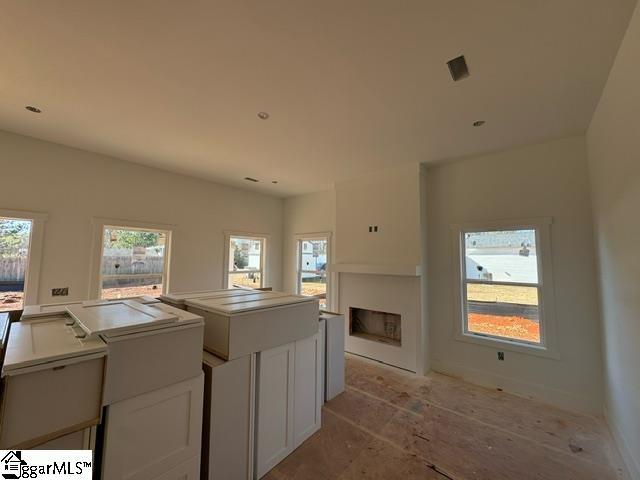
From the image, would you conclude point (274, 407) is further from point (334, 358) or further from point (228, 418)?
point (334, 358)

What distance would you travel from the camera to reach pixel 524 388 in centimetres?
315

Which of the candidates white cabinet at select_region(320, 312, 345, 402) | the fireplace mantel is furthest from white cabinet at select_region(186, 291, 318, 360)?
the fireplace mantel

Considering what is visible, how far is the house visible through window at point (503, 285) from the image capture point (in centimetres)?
323

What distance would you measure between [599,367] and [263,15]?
4.53m

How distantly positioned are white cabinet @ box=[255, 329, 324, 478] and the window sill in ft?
7.70

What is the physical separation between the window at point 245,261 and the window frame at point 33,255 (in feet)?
8.48

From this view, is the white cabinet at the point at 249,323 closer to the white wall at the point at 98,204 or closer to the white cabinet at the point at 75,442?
the white cabinet at the point at 75,442

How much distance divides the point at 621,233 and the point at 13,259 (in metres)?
6.24

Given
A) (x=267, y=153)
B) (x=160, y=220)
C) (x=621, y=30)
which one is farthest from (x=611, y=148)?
(x=160, y=220)

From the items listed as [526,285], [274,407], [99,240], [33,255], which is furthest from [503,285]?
[33,255]

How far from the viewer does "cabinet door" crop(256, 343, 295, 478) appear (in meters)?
1.91

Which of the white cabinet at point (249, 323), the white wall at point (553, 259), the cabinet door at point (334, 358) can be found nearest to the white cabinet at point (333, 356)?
the cabinet door at point (334, 358)

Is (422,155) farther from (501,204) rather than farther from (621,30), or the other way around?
(621,30)

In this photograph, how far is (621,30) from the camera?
5.35ft
